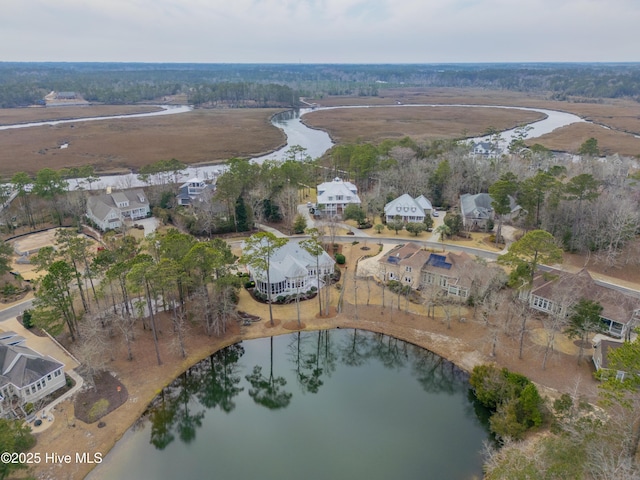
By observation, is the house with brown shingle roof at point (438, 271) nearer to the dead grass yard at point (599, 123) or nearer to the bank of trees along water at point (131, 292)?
the bank of trees along water at point (131, 292)

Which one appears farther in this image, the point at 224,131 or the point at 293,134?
the point at 224,131

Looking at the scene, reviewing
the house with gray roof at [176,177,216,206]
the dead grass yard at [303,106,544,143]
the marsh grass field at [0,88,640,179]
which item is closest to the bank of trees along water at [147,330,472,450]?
the house with gray roof at [176,177,216,206]

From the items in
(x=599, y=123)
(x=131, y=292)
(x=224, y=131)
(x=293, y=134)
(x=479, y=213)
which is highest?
(x=599, y=123)

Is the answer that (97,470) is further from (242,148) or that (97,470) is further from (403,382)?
(242,148)

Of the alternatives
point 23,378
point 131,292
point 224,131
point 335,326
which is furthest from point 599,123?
point 23,378

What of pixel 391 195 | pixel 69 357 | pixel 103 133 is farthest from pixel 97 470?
pixel 103 133

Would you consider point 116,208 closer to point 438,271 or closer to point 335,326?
point 335,326

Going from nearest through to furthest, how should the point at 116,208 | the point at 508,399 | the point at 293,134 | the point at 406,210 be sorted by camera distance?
the point at 508,399 < the point at 116,208 < the point at 406,210 < the point at 293,134
